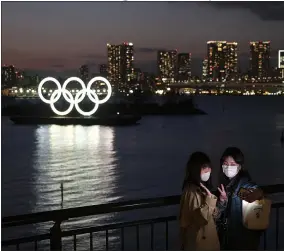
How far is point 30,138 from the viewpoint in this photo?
181 ft

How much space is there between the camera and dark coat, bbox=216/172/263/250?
11.9 ft

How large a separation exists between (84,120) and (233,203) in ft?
227

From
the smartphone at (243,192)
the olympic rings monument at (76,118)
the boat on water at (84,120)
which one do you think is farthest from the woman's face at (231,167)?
the boat on water at (84,120)

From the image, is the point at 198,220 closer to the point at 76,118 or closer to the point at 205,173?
the point at 205,173

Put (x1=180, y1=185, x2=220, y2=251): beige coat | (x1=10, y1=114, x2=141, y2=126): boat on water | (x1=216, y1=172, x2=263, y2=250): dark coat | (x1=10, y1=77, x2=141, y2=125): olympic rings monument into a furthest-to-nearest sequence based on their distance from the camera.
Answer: (x1=10, y1=114, x2=141, y2=126): boat on water
(x1=10, y1=77, x2=141, y2=125): olympic rings monument
(x1=216, y1=172, x2=263, y2=250): dark coat
(x1=180, y1=185, x2=220, y2=251): beige coat

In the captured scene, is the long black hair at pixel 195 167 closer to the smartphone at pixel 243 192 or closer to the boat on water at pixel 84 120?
the smartphone at pixel 243 192

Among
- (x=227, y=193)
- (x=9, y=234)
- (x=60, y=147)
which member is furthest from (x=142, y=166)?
(x=227, y=193)

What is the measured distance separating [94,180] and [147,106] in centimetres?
7077

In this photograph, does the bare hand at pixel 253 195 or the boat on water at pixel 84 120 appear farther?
the boat on water at pixel 84 120

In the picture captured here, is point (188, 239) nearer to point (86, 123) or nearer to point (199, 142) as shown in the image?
point (199, 142)

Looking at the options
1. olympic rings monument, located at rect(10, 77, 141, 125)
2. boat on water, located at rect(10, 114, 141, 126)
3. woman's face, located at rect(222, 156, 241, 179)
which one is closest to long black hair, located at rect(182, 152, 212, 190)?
woman's face, located at rect(222, 156, 241, 179)

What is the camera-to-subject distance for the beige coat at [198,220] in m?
3.50

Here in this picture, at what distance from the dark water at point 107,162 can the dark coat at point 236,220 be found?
41.1 feet

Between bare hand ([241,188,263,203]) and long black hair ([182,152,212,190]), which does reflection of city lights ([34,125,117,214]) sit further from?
bare hand ([241,188,263,203])
